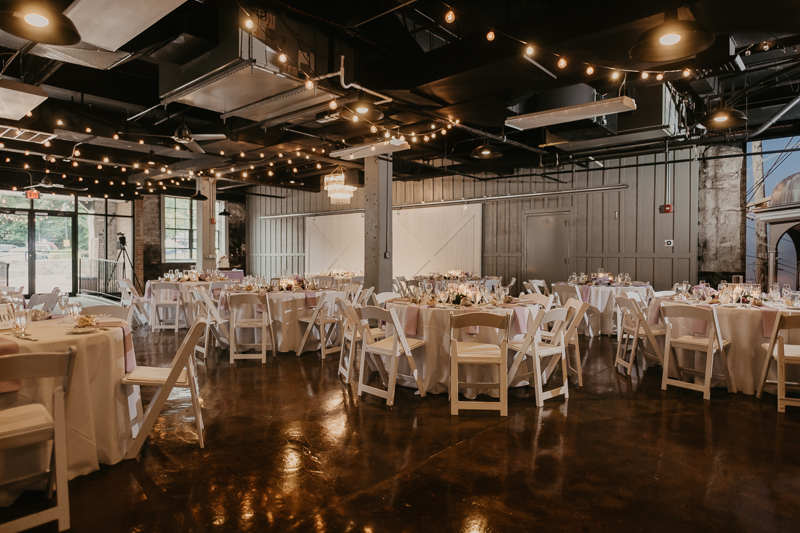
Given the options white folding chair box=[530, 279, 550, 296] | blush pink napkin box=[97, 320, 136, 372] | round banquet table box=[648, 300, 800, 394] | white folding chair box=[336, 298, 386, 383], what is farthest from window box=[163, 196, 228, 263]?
round banquet table box=[648, 300, 800, 394]

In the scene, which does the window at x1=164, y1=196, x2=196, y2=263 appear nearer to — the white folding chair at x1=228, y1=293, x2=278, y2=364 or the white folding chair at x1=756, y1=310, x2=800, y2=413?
the white folding chair at x1=228, y1=293, x2=278, y2=364

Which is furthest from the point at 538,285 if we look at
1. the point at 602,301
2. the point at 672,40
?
the point at 672,40

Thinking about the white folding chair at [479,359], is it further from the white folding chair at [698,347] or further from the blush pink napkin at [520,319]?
the white folding chair at [698,347]

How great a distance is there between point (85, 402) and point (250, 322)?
3.50 m

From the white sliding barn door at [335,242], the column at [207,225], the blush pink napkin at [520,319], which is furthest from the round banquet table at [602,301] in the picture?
the column at [207,225]

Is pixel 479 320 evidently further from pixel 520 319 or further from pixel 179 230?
pixel 179 230

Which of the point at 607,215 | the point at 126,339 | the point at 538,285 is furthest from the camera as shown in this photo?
the point at 607,215

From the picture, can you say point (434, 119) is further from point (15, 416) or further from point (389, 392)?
point (15, 416)

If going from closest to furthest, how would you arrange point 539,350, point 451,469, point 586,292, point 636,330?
point 451,469, point 539,350, point 636,330, point 586,292

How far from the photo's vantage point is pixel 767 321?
470cm

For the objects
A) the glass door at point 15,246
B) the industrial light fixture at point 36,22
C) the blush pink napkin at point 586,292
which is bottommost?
the blush pink napkin at point 586,292

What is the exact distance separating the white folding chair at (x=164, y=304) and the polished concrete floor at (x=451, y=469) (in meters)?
4.52

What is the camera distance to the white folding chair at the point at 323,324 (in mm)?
6508

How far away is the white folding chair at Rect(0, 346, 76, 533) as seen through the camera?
2.21 m
